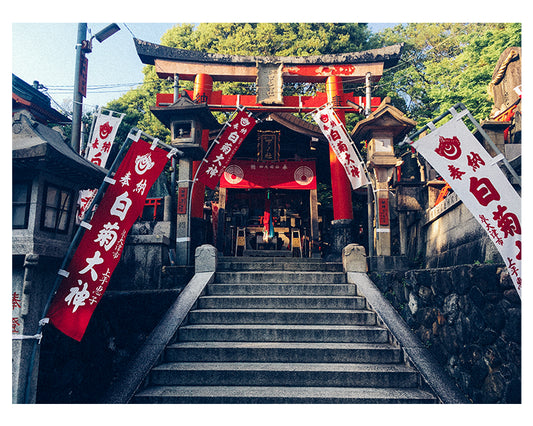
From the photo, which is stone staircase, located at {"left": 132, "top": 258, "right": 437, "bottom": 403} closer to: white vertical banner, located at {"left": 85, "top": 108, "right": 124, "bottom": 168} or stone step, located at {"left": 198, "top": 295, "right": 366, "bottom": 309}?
stone step, located at {"left": 198, "top": 295, "right": 366, "bottom": 309}

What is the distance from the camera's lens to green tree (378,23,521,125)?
586 inches

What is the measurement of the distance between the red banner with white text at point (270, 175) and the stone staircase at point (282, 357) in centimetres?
744

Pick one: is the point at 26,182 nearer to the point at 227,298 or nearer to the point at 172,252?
the point at 227,298

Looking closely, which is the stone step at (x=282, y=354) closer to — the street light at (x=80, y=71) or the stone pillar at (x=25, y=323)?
the stone pillar at (x=25, y=323)

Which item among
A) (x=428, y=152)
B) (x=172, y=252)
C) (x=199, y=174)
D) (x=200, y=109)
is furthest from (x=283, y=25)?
(x=428, y=152)

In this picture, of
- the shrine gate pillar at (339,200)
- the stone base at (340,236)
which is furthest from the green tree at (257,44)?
the stone base at (340,236)

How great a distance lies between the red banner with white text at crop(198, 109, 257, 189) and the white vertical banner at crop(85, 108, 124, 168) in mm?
2603

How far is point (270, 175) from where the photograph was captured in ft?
47.7

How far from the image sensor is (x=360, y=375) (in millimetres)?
5531

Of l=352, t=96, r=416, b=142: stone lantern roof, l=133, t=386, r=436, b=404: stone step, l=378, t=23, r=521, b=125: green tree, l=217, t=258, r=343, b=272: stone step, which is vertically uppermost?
l=378, t=23, r=521, b=125: green tree

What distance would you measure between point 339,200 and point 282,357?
7561 mm

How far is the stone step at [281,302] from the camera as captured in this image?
738 cm

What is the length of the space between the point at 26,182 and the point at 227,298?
4.02 m

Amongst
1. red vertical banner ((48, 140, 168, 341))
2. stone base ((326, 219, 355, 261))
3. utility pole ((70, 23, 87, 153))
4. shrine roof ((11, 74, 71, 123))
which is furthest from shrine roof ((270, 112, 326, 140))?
shrine roof ((11, 74, 71, 123))
